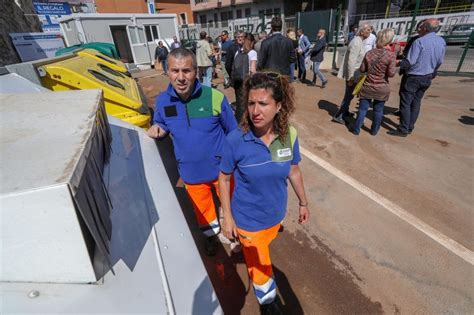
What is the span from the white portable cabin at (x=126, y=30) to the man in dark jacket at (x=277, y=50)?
38.7ft

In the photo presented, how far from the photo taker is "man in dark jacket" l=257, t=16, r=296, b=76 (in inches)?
226

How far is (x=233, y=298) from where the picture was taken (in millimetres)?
2143

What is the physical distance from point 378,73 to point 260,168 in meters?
3.88

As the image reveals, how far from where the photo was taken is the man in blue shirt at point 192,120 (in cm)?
196

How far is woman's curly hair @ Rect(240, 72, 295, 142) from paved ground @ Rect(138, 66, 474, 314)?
1428mm

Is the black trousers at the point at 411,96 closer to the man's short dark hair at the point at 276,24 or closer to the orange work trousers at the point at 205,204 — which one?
the man's short dark hair at the point at 276,24

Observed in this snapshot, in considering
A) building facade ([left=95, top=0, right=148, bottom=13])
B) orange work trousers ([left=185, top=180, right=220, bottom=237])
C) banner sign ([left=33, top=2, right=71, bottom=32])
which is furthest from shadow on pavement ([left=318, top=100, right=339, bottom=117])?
building facade ([left=95, top=0, right=148, bottom=13])

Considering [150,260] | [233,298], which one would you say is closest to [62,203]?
[150,260]

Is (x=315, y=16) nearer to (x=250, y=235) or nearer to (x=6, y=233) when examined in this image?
(x=250, y=235)

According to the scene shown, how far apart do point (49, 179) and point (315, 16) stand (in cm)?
1452

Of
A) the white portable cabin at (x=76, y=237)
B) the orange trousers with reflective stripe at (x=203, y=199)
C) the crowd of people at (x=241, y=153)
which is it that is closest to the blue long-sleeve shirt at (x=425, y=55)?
the crowd of people at (x=241, y=153)

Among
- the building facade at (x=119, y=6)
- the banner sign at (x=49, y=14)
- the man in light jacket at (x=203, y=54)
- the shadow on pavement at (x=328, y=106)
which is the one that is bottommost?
the shadow on pavement at (x=328, y=106)

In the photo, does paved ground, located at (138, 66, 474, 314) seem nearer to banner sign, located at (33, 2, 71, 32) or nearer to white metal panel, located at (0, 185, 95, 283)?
white metal panel, located at (0, 185, 95, 283)

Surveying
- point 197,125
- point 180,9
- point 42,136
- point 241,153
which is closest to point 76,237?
point 42,136
